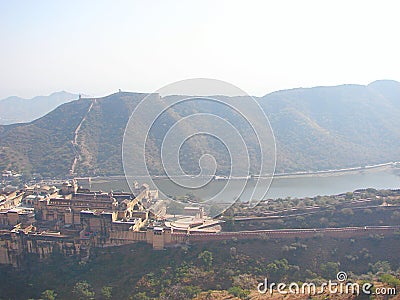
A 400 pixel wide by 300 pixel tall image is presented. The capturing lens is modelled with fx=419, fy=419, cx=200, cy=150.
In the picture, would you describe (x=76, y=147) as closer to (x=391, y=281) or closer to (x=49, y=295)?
(x=49, y=295)

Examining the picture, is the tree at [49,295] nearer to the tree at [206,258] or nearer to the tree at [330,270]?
the tree at [206,258]

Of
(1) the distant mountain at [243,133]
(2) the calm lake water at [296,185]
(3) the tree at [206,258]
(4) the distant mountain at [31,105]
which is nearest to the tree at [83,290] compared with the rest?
(3) the tree at [206,258]

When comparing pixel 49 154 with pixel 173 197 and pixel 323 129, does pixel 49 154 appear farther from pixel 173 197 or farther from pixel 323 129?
pixel 323 129

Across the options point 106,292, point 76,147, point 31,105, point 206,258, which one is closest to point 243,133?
point 76,147

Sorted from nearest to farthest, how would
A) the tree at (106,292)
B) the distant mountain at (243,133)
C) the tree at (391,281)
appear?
1. the tree at (391,281)
2. the tree at (106,292)
3. the distant mountain at (243,133)

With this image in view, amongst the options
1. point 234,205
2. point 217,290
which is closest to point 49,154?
point 234,205

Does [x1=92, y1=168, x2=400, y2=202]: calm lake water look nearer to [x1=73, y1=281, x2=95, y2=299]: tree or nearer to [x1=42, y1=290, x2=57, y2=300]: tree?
[x1=73, y1=281, x2=95, y2=299]: tree
